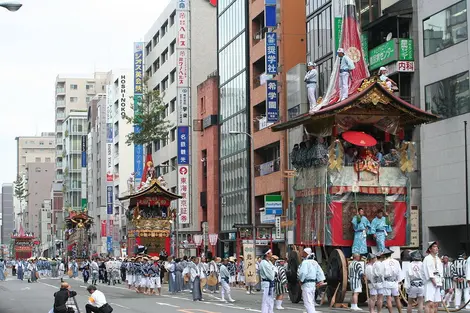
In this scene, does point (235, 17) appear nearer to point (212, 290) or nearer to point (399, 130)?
point (212, 290)

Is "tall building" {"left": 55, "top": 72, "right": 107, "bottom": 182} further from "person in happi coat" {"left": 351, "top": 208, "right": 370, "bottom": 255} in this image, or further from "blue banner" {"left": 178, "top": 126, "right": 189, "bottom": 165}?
"person in happi coat" {"left": 351, "top": 208, "right": 370, "bottom": 255}

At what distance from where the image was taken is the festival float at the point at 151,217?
211 feet

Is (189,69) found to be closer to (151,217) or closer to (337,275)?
(151,217)

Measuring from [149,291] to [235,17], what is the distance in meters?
30.6

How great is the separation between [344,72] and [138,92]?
2471 inches

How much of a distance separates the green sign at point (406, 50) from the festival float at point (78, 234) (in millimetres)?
57050

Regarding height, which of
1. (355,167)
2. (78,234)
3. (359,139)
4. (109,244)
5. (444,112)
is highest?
(444,112)

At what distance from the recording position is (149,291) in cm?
4612

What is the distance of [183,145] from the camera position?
80.2m

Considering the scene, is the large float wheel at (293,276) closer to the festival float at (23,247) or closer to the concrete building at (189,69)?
the concrete building at (189,69)

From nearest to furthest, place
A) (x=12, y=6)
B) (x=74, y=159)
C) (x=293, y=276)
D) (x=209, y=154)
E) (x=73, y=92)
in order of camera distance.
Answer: (x=12, y=6)
(x=293, y=276)
(x=209, y=154)
(x=74, y=159)
(x=73, y=92)

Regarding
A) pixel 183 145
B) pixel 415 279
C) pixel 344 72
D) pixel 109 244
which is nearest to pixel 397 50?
pixel 344 72

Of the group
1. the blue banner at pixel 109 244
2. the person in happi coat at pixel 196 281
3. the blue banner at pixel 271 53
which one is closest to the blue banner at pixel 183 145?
the blue banner at pixel 271 53

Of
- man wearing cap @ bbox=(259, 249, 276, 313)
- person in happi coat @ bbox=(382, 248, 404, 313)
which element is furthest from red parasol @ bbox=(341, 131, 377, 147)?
person in happi coat @ bbox=(382, 248, 404, 313)
